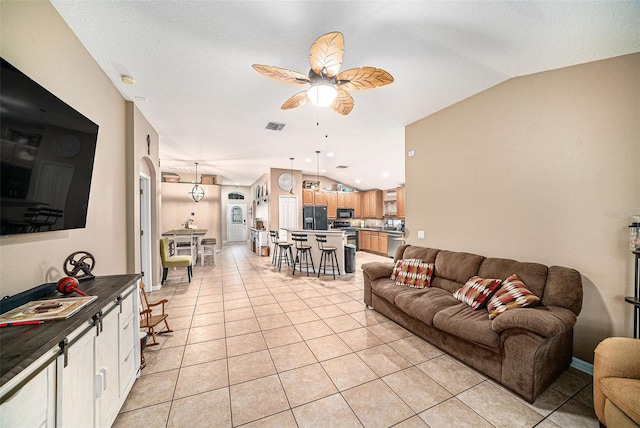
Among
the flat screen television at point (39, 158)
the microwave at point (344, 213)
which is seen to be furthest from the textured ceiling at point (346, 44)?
the microwave at point (344, 213)

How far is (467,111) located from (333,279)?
151 inches

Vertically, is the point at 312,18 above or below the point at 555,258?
above

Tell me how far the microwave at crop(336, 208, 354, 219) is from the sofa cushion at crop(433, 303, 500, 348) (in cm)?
668

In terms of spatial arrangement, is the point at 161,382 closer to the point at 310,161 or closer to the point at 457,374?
the point at 457,374

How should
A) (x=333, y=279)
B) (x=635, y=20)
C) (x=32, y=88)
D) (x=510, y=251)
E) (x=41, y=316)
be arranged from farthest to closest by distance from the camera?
(x=333, y=279) < (x=510, y=251) < (x=635, y=20) < (x=32, y=88) < (x=41, y=316)

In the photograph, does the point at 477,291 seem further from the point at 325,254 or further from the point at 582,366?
the point at 325,254

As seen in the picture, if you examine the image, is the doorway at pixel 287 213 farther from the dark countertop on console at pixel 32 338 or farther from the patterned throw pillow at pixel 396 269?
the dark countertop on console at pixel 32 338

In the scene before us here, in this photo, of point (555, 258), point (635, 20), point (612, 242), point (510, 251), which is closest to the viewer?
point (635, 20)

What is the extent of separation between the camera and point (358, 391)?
1.96 m

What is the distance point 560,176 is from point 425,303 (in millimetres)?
1844

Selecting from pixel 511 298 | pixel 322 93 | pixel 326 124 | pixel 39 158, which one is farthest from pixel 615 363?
pixel 326 124

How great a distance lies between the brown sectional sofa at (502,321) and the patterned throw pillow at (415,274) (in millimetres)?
112

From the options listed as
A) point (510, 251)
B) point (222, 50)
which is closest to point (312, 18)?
point (222, 50)

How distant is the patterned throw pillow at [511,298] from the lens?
216 cm
